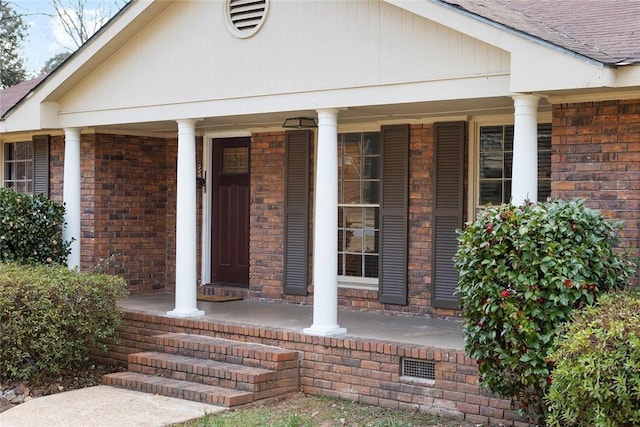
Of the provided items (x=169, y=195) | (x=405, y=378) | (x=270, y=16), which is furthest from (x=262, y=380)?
(x=169, y=195)

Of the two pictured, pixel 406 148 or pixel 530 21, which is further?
pixel 406 148

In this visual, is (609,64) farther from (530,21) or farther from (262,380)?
(262,380)

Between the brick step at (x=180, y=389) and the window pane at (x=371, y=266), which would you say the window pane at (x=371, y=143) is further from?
the brick step at (x=180, y=389)

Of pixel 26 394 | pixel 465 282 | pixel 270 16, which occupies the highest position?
pixel 270 16

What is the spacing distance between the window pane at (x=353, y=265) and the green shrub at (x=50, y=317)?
294 centimetres

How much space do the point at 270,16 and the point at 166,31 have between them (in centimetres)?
169

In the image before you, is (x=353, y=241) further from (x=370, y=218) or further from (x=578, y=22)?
(x=578, y=22)

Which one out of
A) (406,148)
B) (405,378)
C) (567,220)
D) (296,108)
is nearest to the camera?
(567,220)

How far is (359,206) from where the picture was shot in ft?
37.0

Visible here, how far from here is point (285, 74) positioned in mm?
9508

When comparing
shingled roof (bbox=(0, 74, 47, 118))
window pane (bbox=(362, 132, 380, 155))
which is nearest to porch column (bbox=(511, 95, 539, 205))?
window pane (bbox=(362, 132, 380, 155))

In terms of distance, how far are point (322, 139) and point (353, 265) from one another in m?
2.58

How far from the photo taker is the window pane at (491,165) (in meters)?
10.1

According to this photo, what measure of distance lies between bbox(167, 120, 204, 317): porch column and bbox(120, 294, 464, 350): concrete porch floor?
306 millimetres
